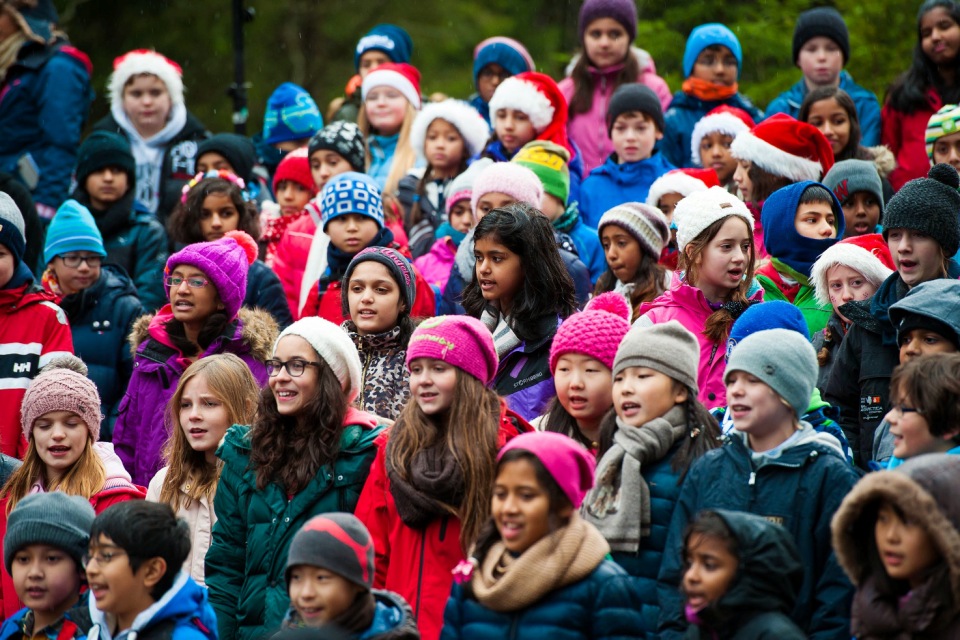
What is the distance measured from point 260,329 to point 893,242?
11.9 feet

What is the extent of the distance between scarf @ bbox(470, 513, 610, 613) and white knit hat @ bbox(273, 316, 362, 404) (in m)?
1.80

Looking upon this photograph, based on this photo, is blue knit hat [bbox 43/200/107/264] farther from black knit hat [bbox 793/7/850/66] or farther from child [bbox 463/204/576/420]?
black knit hat [bbox 793/7/850/66]

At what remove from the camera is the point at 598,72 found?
40.5 ft

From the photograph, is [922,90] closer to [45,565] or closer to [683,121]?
[683,121]

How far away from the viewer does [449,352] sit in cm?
657

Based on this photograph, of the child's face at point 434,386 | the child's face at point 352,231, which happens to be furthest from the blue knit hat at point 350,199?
the child's face at point 434,386

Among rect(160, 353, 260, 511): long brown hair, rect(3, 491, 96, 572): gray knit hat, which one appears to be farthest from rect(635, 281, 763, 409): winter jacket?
rect(3, 491, 96, 572): gray knit hat

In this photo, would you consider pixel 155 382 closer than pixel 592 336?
No

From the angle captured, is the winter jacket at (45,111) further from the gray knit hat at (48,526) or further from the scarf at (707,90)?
the gray knit hat at (48,526)

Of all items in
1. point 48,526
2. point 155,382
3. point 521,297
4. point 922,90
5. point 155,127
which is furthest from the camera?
point 155,127

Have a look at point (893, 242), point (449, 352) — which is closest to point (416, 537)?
point (449, 352)

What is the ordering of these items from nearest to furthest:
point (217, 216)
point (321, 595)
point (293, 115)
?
point (321, 595) < point (217, 216) < point (293, 115)

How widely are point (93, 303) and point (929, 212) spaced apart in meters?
5.41

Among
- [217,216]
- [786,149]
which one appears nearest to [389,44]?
[217,216]
